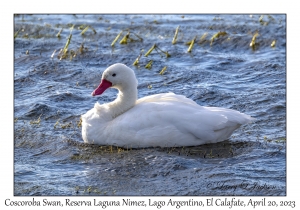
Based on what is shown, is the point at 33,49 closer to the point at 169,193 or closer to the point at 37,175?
the point at 37,175

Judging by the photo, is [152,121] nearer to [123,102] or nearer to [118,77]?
[123,102]

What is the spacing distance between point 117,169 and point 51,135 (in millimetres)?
1994

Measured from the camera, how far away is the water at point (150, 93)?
8.11m

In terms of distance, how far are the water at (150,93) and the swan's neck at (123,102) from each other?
0.75m

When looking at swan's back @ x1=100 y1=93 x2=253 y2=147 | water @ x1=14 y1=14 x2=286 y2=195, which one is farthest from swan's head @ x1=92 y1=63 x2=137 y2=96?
water @ x1=14 y1=14 x2=286 y2=195

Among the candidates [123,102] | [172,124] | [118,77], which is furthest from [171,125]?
[118,77]

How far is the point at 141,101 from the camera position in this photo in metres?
9.92

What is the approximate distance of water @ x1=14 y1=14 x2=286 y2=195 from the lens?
26.6 ft

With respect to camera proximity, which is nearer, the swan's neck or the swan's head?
the swan's head

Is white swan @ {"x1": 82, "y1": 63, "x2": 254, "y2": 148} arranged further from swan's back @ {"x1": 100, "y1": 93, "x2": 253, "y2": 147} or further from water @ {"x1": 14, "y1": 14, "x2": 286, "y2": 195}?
water @ {"x1": 14, "y1": 14, "x2": 286, "y2": 195}

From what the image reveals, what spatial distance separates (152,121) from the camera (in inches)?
360

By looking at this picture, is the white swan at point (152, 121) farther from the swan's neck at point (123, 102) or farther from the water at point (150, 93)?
the water at point (150, 93)

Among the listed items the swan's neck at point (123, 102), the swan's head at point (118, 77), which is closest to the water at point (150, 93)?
the swan's neck at point (123, 102)

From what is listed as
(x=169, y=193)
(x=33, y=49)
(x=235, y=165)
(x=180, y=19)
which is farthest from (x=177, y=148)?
(x=180, y=19)
